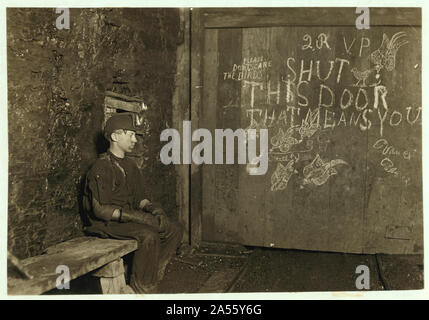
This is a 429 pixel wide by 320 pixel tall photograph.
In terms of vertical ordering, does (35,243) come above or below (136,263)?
above

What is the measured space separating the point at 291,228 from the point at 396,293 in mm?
1584

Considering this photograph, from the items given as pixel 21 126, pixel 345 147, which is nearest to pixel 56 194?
pixel 21 126

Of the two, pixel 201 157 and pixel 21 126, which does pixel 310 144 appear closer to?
pixel 201 157

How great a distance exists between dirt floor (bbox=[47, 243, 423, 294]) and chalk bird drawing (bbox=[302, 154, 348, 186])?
76cm

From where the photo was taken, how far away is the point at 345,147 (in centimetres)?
377

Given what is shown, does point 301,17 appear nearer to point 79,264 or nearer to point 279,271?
point 279,271

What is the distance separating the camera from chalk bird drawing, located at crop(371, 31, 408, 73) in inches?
144

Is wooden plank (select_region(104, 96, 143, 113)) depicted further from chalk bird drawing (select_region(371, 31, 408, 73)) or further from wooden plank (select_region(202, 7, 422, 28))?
chalk bird drawing (select_region(371, 31, 408, 73))

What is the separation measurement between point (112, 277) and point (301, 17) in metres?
2.96

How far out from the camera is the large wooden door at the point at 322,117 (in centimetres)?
368

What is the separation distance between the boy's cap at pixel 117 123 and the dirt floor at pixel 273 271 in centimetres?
103

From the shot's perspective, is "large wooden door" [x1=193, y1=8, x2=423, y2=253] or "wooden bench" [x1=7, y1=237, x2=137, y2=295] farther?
"large wooden door" [x1=193, y1=8, x2=423, y2=253]

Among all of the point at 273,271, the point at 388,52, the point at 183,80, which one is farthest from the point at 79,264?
the point at 388,52

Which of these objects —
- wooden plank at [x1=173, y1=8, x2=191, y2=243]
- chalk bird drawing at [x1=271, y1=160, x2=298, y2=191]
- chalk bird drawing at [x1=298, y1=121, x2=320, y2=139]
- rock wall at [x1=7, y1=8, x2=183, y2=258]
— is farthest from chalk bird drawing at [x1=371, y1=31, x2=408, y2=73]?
rock wall at [x1=7, y1=8, x2=183, y2=258]
